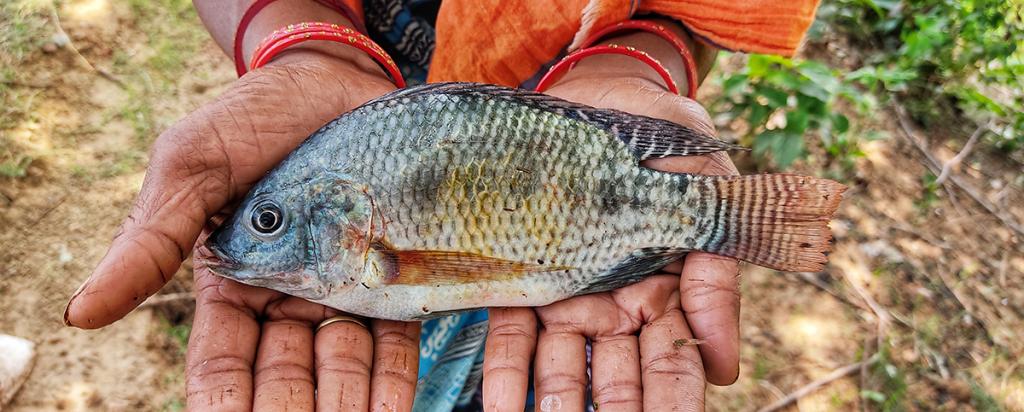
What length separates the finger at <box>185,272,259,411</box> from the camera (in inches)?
69.7

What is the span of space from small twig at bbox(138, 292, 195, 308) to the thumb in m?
1.51

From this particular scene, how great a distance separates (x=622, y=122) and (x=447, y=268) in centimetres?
71

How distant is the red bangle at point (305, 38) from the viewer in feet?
7.82

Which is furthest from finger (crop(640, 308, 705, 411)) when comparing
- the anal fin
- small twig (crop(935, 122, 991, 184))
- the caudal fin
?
small twig (crop(935, 122, 991, 184))

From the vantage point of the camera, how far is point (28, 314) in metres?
3.07

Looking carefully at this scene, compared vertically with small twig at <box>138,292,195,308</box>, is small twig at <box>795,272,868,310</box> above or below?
below

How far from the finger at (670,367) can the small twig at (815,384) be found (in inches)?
64.4

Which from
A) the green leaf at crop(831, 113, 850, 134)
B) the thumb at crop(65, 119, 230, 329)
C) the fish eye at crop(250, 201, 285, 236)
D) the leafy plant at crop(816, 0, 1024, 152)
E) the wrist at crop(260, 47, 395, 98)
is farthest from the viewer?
the leafy plant at crop(816, 0, 1024, 152)

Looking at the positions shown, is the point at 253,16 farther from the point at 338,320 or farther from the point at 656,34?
the point at 656,34

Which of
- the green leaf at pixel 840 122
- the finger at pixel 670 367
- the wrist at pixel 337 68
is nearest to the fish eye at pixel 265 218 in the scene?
the wrist at pixel 337 68

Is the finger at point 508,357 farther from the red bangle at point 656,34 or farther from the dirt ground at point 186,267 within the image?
the dirt ground at point 186,267

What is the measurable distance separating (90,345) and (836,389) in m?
3.46

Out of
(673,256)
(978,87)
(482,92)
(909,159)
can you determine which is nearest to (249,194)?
(482,92)

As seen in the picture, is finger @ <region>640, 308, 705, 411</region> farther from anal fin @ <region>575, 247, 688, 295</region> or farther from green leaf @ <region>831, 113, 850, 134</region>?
green leaf @ <region>831, 113, 850, 134</region>
